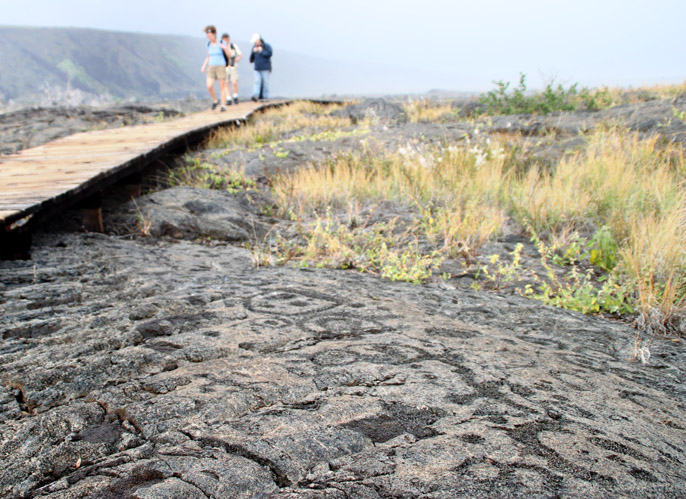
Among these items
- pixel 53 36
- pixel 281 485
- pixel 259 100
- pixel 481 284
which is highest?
pixel 53 36

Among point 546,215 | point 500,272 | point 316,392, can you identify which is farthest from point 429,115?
point 316,392

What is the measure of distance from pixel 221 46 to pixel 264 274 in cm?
1138

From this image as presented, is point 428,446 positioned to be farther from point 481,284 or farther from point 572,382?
point 481,284

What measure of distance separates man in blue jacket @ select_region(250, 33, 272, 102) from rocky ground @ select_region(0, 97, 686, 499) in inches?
596

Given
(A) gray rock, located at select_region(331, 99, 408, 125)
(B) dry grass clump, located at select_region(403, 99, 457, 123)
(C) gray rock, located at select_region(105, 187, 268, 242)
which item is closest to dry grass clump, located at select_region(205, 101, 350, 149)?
(A) gray rock, located at select_region(331, 99, 408, 125)

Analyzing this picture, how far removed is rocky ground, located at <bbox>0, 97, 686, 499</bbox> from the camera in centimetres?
104

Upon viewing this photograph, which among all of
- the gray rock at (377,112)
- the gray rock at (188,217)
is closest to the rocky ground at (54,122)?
the gray rock at (188,217)

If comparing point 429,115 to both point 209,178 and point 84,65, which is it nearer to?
point 209,178

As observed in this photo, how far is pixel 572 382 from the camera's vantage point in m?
1.70

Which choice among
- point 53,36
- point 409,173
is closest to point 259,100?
point 409,173

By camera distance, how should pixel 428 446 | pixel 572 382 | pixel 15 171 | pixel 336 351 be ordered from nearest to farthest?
1. pixel 428 446
2. pixel 572 382
3. pixel 336 351
4. pixel 15 171

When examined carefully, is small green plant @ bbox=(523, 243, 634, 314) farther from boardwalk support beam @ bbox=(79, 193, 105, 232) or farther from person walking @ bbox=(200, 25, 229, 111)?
person walking @ bbox=(200, 25, 229, 111)

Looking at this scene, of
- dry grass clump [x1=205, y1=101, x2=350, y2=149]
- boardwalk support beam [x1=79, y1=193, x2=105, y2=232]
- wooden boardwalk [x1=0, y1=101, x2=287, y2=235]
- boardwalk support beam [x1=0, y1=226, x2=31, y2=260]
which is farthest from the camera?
dry grass clump [x1=205, y1=101, x2=350, y2=149]

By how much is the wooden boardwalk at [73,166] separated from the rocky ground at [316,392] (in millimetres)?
730
